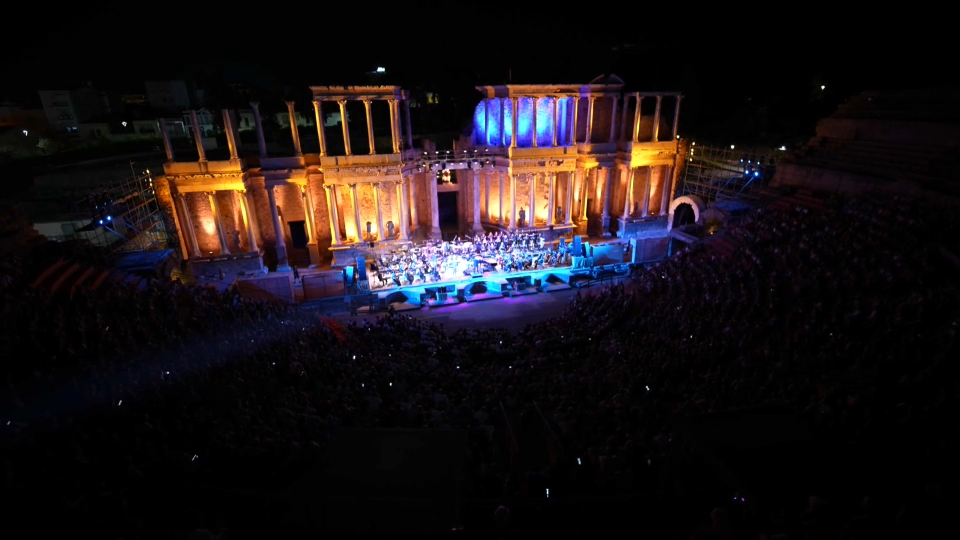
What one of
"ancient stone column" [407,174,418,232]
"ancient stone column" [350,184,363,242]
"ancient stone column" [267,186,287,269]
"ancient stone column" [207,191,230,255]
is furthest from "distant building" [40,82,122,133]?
"ancient stone column" [407,174,418,232]

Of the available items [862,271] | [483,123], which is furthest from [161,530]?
[483,123]

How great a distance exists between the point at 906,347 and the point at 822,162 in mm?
15745

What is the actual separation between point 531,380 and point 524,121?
17.8 meters

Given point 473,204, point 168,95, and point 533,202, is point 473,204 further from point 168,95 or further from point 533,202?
point 168,95

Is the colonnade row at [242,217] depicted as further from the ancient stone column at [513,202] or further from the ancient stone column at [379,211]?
the ancient stone column at [513,202]

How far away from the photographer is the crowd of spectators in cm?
598

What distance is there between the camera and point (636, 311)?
15250 mm

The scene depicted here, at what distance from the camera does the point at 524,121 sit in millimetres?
25797

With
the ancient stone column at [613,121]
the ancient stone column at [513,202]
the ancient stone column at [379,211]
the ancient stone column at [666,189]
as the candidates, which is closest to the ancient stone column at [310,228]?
the ancient stone column at [379,211]

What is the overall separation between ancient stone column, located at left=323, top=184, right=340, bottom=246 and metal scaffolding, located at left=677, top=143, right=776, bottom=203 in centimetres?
2000

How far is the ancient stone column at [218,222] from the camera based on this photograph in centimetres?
2133

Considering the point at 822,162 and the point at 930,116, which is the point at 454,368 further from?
the point at 930,116

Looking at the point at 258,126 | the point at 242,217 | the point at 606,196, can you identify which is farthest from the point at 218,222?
the point at 606,196

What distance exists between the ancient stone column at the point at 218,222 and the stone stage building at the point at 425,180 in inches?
2.5
